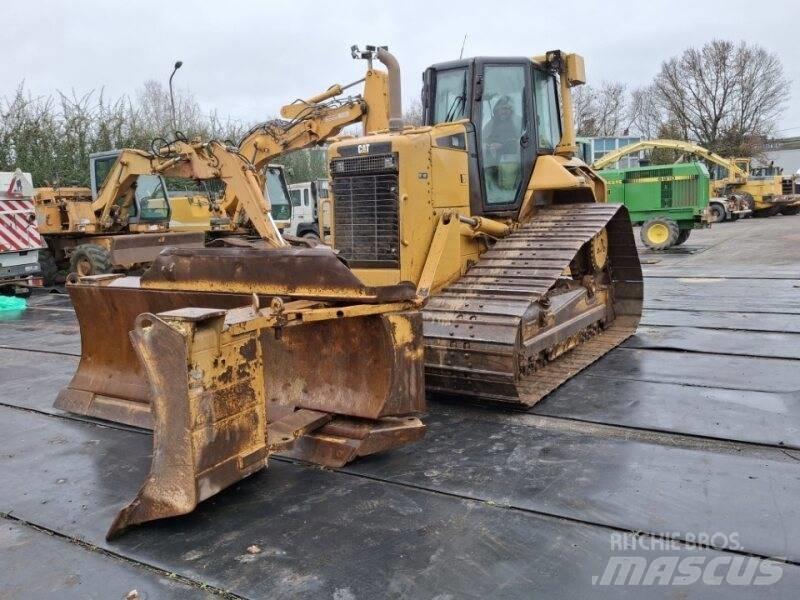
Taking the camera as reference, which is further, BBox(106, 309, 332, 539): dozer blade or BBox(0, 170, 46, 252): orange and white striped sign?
BBox(0, 170, 46, 252): orange and white striped sign

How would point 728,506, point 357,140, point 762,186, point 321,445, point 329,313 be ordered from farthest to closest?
point 762,186
point 357,140
point 321,445
point 329,313
point 728,506

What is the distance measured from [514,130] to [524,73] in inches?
20.2

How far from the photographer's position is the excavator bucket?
3.06 m

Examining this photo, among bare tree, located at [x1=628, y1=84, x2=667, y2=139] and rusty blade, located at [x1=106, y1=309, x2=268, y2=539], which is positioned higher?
bare tree, located at [x1=628, y1=84, x2=667, y2=139]

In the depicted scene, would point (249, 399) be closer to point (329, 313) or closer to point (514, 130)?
point (329, 313)

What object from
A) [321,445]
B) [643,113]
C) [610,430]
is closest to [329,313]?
[321,445]

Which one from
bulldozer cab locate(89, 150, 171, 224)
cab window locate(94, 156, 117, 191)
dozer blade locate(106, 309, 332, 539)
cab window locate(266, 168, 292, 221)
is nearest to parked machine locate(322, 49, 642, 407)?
dozer blade locate(106, 309, 332, 539)

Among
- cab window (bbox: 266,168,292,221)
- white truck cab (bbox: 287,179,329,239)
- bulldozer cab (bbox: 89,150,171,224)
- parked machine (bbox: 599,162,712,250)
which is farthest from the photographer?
white truck cab (bbox: 287,179,329,239)

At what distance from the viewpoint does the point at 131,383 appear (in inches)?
195

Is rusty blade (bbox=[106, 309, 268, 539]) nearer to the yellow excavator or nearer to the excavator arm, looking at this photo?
the excavator arm

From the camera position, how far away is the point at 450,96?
596cm

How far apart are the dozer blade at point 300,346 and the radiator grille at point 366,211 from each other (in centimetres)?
126

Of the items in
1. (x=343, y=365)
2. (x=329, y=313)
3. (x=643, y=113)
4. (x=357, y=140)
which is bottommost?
(x=343, y=365)

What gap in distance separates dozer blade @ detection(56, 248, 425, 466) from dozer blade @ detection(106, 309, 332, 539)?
51 centimetres
